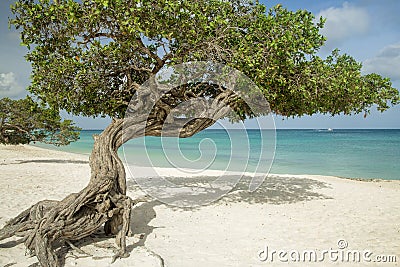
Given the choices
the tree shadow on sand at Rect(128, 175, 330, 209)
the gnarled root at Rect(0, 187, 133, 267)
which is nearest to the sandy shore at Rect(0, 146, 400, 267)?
the tree shadow on sand at Rect(128, 175, 330, 209)

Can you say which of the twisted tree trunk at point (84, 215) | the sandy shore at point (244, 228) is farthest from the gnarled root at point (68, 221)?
the sandy shore at point (244, 228)

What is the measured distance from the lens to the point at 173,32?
27.2ft

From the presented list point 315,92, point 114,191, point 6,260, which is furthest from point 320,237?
point 6,260

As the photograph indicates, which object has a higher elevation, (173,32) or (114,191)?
(173,32)

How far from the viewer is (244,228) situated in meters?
8.62

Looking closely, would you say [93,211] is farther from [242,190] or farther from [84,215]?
[242,190]

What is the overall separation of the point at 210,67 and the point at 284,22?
2201 millimetres

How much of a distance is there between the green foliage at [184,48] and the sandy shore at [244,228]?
3385mm

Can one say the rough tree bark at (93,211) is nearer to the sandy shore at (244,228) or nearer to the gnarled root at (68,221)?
the gnarled root at (68,221)

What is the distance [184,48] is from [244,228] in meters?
5.01

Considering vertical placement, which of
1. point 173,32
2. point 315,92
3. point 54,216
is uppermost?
point 173,32

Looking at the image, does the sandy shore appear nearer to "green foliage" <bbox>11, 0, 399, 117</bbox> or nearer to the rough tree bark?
the rough tree bark

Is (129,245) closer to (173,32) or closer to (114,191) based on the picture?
(114,191)

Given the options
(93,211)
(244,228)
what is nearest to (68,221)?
(93,211)
